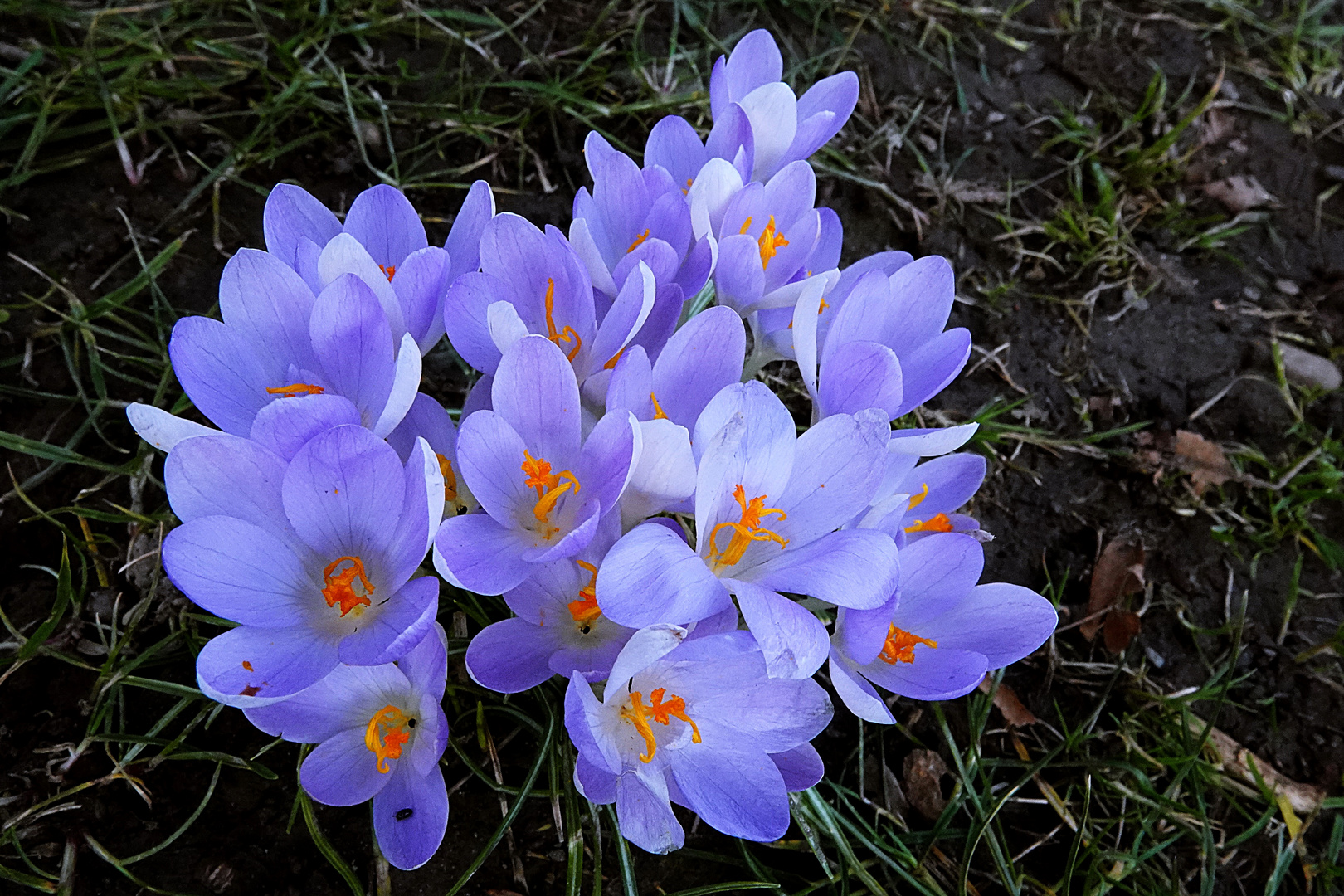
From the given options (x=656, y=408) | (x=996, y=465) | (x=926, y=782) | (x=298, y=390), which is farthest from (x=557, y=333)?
(x=996, y=465)

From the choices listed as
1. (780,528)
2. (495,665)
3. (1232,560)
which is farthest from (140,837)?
(1232,560)

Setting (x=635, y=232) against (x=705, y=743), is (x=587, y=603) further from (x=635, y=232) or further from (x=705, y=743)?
(x=635, y=232)

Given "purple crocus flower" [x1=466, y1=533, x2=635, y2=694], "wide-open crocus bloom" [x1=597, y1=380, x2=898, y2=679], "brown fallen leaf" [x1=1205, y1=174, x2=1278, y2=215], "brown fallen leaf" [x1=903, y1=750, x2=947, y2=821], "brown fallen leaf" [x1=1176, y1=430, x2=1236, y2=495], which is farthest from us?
"brown fallen leaf" [x1=1205, y1=174, x2=1278, y2=215]

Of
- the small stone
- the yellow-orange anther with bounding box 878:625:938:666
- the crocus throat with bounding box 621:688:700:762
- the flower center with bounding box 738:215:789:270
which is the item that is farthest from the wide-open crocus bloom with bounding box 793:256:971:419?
the small stone

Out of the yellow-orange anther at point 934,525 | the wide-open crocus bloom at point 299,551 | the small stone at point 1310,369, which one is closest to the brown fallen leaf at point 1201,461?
the small stone at point 1310,369

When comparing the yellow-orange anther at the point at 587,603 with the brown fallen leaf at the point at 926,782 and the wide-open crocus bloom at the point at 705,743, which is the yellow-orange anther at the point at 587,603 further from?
the brown fallen leaf at the point at 926,782

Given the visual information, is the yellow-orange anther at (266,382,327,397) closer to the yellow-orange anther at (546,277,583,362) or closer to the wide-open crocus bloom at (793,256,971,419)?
the yellow-orange anther at (546,277,583,362)

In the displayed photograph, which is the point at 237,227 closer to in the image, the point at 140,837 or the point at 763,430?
the point at 140,837
